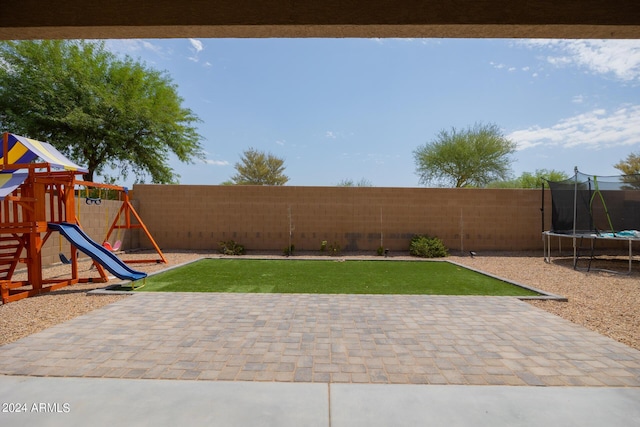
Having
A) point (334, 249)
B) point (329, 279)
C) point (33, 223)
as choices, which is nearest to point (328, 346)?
point (329, 279)

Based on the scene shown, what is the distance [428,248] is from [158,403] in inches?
421

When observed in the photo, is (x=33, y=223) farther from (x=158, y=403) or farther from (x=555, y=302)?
(x=555, y=302)

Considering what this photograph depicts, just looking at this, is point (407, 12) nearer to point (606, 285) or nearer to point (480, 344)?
point (480, 344)

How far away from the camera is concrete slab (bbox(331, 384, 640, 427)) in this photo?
2.39 meters

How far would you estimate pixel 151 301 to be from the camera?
5.59 m

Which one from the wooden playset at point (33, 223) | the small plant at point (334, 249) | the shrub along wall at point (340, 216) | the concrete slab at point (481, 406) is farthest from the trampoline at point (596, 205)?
the wooden playset at point (33, 223)

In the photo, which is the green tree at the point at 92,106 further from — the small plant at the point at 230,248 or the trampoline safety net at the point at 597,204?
the trampoline safety net at the point at 597,204

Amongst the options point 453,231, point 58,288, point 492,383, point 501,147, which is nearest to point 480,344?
point 492,383

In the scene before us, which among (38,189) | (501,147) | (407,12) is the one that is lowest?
(38,189)

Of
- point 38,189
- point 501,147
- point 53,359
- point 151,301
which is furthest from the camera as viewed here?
point 501,147

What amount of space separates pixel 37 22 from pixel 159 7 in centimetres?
116

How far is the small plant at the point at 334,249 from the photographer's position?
12297mm

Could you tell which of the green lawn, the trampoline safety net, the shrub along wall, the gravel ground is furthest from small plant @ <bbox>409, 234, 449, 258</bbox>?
the trampoline safety net

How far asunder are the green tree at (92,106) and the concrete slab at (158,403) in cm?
1721
